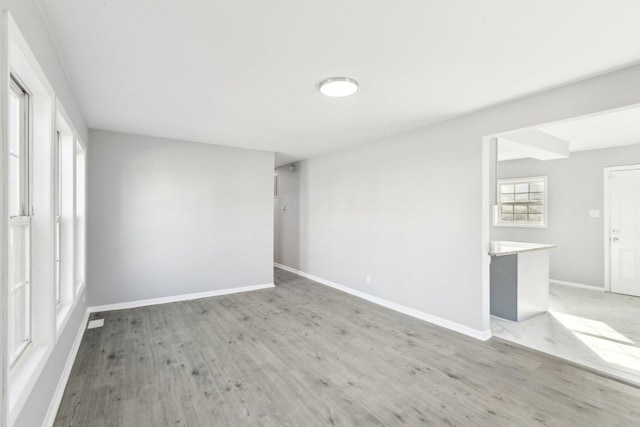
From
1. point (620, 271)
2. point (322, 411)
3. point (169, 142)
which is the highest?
point (169, 142)

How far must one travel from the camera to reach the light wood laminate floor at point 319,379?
2.05 m

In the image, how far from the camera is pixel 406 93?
9.33ft

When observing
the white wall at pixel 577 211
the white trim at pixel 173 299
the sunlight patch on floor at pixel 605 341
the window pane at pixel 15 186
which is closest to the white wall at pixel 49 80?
the window pane at pixel 15 186

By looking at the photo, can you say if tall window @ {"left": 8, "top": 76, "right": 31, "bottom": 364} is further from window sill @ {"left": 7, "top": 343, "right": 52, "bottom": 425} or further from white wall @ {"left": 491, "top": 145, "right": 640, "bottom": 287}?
white wall @ {"left": 491, "top": 145, "right": 640, "bottom": 287}

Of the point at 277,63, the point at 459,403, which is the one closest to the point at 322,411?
the point at 459,403

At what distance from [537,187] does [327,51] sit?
5936 millimetres

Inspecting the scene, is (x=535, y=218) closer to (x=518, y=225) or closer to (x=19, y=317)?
(x=518, y=225)

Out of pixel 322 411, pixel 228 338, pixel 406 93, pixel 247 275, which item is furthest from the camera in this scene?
pixel 247 275

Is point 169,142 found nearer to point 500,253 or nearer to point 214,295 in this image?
point 214,295

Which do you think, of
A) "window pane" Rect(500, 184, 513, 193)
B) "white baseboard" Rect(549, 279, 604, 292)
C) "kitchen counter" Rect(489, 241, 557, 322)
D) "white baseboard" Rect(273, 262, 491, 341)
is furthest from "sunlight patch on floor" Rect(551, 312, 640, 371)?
"window pane" Rect(500, 184, 513, 193)

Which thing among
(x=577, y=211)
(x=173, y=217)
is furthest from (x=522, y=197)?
(x=173, y=217)

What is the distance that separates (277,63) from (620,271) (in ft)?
21.2

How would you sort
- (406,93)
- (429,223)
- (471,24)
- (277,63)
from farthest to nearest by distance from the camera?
(429,223) → (406,93) → (277,63) → (471,24)

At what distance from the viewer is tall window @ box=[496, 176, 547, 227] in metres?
6.02
